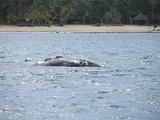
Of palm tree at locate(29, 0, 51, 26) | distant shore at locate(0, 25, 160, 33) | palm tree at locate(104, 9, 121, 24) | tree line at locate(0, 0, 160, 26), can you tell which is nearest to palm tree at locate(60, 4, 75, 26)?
tree line at locate(0, 0, 160, 26)

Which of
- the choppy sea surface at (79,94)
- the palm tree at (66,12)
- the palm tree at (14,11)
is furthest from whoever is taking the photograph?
the palm tree at (66,12)

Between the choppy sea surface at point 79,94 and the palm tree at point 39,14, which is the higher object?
the choppy sea surface at point 79,94

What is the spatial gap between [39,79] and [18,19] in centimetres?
11664

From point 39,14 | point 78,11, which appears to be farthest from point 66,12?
point 39,14

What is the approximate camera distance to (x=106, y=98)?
1866cm

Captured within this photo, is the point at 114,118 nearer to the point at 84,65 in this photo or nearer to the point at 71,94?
the point at 71,94

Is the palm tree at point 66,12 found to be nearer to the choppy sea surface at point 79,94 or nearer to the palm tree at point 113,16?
the palm tree at point 113,16

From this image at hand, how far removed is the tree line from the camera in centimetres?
13550

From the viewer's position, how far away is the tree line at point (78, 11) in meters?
136

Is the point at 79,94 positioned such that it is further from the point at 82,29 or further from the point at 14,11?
the point at 14,11

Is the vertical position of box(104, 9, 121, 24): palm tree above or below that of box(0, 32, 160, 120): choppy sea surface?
below

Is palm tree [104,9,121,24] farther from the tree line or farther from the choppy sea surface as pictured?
the choppy sea surface

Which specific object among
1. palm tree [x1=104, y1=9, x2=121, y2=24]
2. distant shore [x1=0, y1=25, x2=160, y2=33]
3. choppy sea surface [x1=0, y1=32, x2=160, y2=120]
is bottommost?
distant shore [x1=0, y1=25, x2=160, y2=33]

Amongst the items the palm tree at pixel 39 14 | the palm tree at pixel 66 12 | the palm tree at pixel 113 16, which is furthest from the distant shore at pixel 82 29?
the palm tree at pixel 66 12
